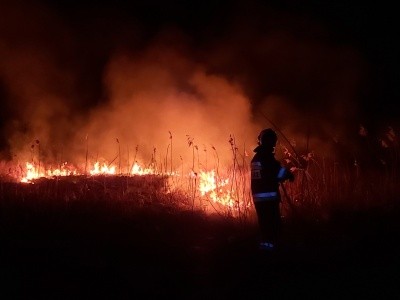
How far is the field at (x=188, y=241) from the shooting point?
17.3 ft

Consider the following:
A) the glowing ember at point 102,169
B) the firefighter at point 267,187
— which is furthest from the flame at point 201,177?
the firefighter at point 267,187

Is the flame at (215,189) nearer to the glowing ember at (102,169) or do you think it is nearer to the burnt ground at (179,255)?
the burnt ground at (179,255)

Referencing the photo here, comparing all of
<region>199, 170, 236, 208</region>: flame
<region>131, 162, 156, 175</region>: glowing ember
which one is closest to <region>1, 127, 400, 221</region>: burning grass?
<region>199, 170, 236, 208</region>: flame

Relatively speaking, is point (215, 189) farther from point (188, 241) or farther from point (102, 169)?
point (102, 169)

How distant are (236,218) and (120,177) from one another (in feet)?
11.0

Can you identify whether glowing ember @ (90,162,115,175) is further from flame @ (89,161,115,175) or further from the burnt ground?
the burnt ground

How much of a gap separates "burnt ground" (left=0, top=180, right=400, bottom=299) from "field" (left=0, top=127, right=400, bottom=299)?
0.6 inches

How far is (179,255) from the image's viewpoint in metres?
6.41

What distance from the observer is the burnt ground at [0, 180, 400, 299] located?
5.20 metres

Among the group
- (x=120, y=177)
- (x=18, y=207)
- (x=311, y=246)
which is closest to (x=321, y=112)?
(x=120, y=177)

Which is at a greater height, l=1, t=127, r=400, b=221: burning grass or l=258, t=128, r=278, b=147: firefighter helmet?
l=258, t=128, r=278, b=147: firefighter helmet

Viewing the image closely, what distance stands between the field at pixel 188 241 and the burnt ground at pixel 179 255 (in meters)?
0.01

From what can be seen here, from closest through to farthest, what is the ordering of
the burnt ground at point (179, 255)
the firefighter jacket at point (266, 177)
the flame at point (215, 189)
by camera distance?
the burnt ground at point (179, 255) → the firefighter jacket at point (266, 177) → the flame at point (215, 189)

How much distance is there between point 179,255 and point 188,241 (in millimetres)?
748
